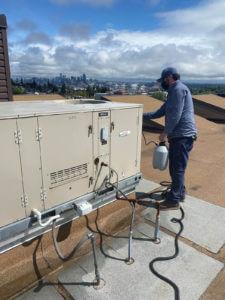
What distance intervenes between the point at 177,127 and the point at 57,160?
208 cm

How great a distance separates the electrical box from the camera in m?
2.43

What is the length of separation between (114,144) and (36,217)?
1.55m

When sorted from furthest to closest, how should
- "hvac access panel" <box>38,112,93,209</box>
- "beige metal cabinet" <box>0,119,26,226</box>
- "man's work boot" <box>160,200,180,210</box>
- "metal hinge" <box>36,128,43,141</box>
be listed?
"man's work boot" <box>160,200,180,210</box> → "hvac access panel" <box>38,112,93,209</box> → "metal hinge" <box>36,128,43,141</box> → "beige metal cabinet" <box>0,119,26,226</box>

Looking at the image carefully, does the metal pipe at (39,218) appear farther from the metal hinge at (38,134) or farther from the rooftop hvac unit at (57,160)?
the metal hinge at (38,134)

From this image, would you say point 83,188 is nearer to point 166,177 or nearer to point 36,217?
point 36,217

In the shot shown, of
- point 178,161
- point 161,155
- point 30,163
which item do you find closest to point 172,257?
point 178,161

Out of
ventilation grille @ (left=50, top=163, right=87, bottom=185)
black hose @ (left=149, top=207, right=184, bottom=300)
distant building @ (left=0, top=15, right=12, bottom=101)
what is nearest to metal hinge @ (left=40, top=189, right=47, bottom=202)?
ventilation grille @ (left=50, top=163, right=87, bottom=185)

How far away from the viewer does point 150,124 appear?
10555 millimetres

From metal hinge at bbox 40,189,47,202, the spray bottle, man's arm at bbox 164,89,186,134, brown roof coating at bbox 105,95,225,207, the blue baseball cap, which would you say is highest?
the blue baseball cap

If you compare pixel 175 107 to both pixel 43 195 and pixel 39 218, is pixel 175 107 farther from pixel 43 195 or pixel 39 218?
pixel 39 218

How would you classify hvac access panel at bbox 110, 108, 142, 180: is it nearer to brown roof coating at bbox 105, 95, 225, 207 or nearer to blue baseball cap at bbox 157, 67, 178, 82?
blue baseball cap at bbox 157, 67, 178, 82

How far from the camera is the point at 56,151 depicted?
2797 mm

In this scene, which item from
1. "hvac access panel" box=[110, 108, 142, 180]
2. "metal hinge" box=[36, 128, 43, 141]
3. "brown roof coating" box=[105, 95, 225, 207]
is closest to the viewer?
"metal hinge" box=[36, 128, 43, 141]

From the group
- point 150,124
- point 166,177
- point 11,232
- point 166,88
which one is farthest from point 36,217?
point 150,124
